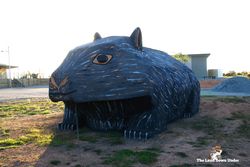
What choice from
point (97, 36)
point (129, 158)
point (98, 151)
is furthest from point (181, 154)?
point (97, 36)

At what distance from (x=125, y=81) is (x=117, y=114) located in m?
0.94

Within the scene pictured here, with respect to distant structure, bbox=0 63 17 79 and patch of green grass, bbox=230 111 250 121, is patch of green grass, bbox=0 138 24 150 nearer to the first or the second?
patch of green grass, bbox=230 111 250 121

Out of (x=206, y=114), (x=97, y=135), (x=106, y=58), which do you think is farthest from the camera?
(x=206, y=114)

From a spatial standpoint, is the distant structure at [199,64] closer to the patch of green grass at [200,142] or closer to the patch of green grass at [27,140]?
the patch of green grass at [200,142]

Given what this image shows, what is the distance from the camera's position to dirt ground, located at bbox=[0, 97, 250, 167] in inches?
224

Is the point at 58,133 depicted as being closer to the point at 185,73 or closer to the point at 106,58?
the point at 106,58

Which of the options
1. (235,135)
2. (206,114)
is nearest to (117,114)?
(235,135)

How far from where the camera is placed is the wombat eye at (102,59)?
6879mm

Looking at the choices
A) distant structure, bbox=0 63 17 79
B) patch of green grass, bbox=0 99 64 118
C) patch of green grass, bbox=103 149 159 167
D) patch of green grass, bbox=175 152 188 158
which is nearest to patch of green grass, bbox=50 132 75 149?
patch of green grass, bbox=103 149 159 167

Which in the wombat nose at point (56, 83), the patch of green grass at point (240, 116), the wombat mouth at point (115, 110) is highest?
the wombat nose at point (56, 83)

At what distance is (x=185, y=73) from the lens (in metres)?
9.53

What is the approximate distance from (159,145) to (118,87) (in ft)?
4.57

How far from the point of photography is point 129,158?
579 centimetres

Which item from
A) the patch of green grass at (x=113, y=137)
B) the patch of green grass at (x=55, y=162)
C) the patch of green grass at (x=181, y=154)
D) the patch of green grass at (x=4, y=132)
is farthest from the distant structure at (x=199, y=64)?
the patch of green grass at (x=55, y=162)
